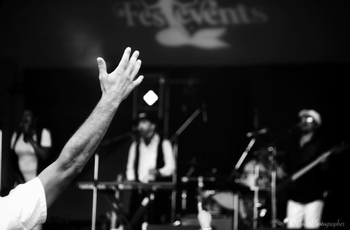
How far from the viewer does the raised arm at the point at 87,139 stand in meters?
1.44

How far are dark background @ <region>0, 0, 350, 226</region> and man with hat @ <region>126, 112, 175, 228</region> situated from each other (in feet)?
2.55

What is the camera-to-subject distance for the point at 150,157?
22.0 ft

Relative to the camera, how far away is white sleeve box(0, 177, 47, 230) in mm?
1386

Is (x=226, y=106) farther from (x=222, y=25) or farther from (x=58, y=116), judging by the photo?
(x=58, y=116)

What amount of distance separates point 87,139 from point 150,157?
523 centimetres

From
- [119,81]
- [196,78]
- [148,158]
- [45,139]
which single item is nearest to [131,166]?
[148,158]

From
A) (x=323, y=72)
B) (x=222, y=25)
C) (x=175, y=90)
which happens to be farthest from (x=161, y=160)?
(x=323, y=72)

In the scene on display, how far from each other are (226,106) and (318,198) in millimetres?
2167

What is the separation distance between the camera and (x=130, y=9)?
706 centimetres

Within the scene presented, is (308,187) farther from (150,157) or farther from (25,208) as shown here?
(25,208)

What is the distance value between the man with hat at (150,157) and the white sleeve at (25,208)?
196 inches

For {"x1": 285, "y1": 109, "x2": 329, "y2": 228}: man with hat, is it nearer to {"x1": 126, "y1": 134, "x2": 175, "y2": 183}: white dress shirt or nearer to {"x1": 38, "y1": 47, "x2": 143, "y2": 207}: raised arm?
{"x1": 126, "y1": 134, "x2": 175, "y2": 183}: white dress shirt

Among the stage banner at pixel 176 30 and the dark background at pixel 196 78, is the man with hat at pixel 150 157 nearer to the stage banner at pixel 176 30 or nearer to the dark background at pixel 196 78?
the dark background at pixel 196 78

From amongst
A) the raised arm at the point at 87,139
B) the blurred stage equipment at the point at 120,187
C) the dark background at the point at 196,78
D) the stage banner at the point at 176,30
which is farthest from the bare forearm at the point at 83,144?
the stage banner at the point at 176,30
